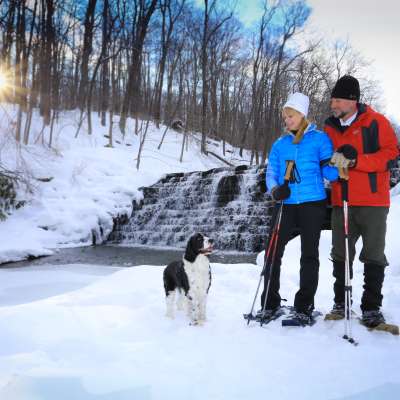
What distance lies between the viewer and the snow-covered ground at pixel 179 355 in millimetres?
2400

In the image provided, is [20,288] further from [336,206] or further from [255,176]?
[255,176]

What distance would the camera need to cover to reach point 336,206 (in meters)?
3.93

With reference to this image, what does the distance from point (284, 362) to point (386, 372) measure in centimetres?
70

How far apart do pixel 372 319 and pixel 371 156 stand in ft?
4.96

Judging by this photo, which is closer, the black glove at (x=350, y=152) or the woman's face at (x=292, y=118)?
the black glove at (x=350, y=152)

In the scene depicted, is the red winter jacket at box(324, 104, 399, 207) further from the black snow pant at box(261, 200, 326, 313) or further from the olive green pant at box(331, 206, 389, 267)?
the black snow pant at box(261, 200, 326, 313)

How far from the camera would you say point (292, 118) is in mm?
3779

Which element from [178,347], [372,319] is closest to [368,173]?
[372,319]

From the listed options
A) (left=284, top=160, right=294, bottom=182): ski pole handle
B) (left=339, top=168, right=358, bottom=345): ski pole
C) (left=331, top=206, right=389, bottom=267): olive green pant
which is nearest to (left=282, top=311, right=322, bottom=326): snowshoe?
(left=339, top=168, right=358, bottom=345): ski pole

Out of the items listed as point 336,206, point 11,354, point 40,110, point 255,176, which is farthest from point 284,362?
point 40,110

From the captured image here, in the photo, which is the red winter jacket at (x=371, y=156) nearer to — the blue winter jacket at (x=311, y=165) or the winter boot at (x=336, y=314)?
the blue winter jacket at (x=311, y=165)

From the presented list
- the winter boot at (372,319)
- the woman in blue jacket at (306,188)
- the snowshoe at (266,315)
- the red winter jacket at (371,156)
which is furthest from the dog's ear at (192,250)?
the winter boot at (372,319)

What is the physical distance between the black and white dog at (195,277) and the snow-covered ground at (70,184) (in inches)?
328

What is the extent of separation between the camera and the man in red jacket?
3488mm
